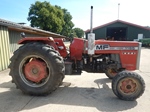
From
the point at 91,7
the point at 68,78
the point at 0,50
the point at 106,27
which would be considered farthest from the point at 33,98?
the point at 106,27

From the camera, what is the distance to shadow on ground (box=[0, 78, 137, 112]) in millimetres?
3100

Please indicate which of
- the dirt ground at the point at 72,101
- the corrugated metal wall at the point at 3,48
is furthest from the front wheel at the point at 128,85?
the corrugated metal wall at the point at 3,48

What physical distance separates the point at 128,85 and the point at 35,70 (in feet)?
7.43

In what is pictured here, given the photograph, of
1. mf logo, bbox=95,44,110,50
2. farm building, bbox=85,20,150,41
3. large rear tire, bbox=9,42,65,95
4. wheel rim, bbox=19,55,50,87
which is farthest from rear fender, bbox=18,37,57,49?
farm building, bbox=85,20,150,41

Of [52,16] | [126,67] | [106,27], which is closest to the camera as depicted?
[126,67]

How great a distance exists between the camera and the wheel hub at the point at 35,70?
365 cm

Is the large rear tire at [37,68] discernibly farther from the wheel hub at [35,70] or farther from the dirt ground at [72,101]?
the dirt ground at [72,101]

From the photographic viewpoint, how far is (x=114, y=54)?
160 inches

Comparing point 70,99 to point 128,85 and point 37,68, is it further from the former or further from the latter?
point 128,85

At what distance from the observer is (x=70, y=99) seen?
3.49 m

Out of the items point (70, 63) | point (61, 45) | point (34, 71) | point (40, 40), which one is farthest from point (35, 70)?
point (61, 45)

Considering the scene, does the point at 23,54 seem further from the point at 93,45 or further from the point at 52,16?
the point at 52,16

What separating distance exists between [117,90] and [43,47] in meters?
1.99

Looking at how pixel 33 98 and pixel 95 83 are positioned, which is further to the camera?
pixel 95 83
